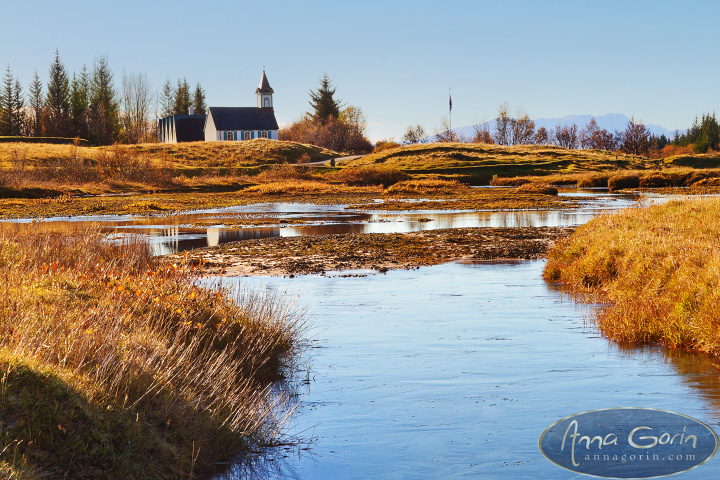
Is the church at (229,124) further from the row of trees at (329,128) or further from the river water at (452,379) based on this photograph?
the river water at (452,379)

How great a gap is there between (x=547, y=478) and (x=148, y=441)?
4229 mm

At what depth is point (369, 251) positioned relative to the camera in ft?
91.3

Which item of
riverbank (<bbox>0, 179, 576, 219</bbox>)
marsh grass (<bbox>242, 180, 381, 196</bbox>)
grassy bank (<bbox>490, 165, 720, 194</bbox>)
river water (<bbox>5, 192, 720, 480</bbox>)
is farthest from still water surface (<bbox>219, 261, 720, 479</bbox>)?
grassy bank (<bbox>490, 165, 720, 194</bbox>)

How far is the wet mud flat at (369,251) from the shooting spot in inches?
951

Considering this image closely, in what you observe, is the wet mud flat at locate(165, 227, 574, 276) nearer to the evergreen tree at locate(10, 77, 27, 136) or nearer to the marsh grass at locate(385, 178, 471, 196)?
the marsh grass at locate(385, 178, 471, 196)

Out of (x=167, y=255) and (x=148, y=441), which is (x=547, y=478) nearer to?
(x=148, y=441)

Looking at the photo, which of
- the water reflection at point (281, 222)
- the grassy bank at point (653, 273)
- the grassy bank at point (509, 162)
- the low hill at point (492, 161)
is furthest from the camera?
the low hill at point (492, 161)

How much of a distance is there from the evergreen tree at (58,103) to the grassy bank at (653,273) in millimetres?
122195

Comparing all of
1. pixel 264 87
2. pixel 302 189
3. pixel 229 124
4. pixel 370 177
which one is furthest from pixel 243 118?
pixel 302 189

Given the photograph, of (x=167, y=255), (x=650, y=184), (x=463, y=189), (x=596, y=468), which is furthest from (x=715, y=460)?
(x=650, y=184)

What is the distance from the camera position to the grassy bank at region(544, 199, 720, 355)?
13156 millimetres

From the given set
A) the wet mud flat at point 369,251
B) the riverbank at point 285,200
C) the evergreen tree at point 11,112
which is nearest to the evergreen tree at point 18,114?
the evergreen tree at point 11,112

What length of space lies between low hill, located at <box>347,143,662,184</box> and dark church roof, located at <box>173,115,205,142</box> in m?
46.5

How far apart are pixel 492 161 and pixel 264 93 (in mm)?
57714
